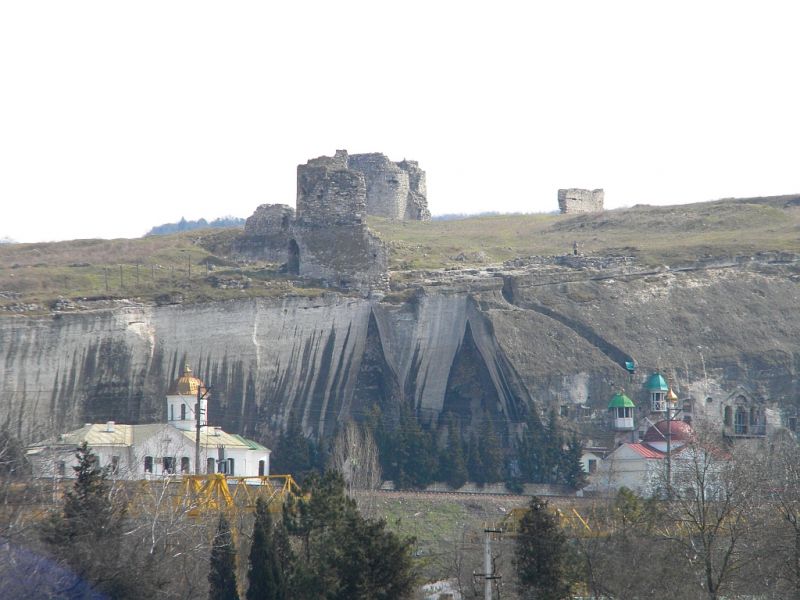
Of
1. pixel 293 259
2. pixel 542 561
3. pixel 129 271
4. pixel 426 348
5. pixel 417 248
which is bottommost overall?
pixel 542 561

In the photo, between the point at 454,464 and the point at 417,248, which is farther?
the point at 417,248

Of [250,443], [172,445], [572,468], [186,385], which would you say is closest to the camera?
[172,445]

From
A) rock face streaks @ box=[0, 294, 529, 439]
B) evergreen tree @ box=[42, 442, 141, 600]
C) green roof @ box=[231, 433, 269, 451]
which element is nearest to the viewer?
evergreen tree @ box=[42, 442, 141, 600]

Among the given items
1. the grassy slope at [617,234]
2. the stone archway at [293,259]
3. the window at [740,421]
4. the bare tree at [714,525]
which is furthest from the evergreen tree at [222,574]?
the grassy slope at [617,234]

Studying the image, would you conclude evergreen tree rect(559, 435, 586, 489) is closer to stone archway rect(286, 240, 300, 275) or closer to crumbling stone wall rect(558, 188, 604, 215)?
stone archway rect(286, 240, 300, 275)

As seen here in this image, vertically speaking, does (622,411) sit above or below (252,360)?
below

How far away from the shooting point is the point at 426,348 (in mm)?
84625

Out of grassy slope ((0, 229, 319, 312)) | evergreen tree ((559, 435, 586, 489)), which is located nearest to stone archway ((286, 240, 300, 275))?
grassy slope ((0, 229, 319, 312))

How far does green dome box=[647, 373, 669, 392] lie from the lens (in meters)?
81.5

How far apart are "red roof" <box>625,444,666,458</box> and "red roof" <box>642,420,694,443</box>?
33.4 inches

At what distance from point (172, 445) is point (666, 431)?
66.6 ft

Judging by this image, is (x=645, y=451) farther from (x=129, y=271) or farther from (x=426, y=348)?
(x=129, y=271)

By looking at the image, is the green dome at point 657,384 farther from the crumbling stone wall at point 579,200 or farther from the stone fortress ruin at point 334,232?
the crumbling stone wall at point 579,200

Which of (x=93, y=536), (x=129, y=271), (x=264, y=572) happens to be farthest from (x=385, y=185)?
(x=93, y=536)
